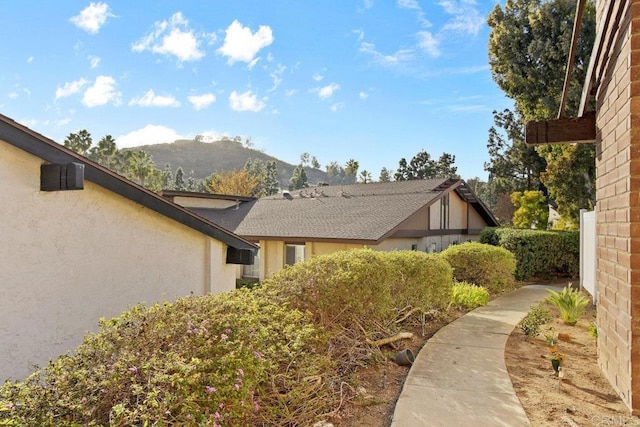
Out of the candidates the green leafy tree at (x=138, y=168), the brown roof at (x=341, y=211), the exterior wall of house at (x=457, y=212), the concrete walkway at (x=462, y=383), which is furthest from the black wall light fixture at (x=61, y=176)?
the green leafy tree at (x=138, y=168)

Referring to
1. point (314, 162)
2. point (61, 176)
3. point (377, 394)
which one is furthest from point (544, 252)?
point (314, 162)

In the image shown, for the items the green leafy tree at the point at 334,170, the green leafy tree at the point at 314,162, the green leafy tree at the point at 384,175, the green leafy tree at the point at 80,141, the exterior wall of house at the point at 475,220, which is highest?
the green leafy tree at the point at 314,162

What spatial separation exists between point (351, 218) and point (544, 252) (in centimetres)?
792

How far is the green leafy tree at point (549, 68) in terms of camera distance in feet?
64.1

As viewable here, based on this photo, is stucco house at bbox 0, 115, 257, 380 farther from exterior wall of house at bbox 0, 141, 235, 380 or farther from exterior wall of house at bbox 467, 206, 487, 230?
exterior wall of house at bbox 467, 206, 487, 230

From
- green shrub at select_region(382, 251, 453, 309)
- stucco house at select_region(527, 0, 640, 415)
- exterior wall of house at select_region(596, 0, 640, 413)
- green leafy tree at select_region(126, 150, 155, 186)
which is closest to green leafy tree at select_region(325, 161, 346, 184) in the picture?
green leafy tree at select_region(126, 150, 155, 186)

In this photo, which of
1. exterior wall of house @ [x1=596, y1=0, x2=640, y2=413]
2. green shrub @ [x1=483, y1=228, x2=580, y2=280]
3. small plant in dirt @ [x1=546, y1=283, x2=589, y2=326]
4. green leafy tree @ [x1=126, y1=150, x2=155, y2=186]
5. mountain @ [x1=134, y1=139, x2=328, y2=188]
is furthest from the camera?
mountain @ [x1=134, y1=139, x2=328, y2=188]

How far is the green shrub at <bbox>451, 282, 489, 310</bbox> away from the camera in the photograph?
396 inches

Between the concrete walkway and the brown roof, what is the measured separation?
6.85m

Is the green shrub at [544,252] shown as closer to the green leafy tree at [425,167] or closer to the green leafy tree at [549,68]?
the green leafy tree at [549,68]

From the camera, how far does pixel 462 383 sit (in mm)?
5074

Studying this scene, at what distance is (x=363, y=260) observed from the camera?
6.44 meters

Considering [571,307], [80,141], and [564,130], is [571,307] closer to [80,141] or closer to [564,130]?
[564,130]

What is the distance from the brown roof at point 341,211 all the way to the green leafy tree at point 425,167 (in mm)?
34380
